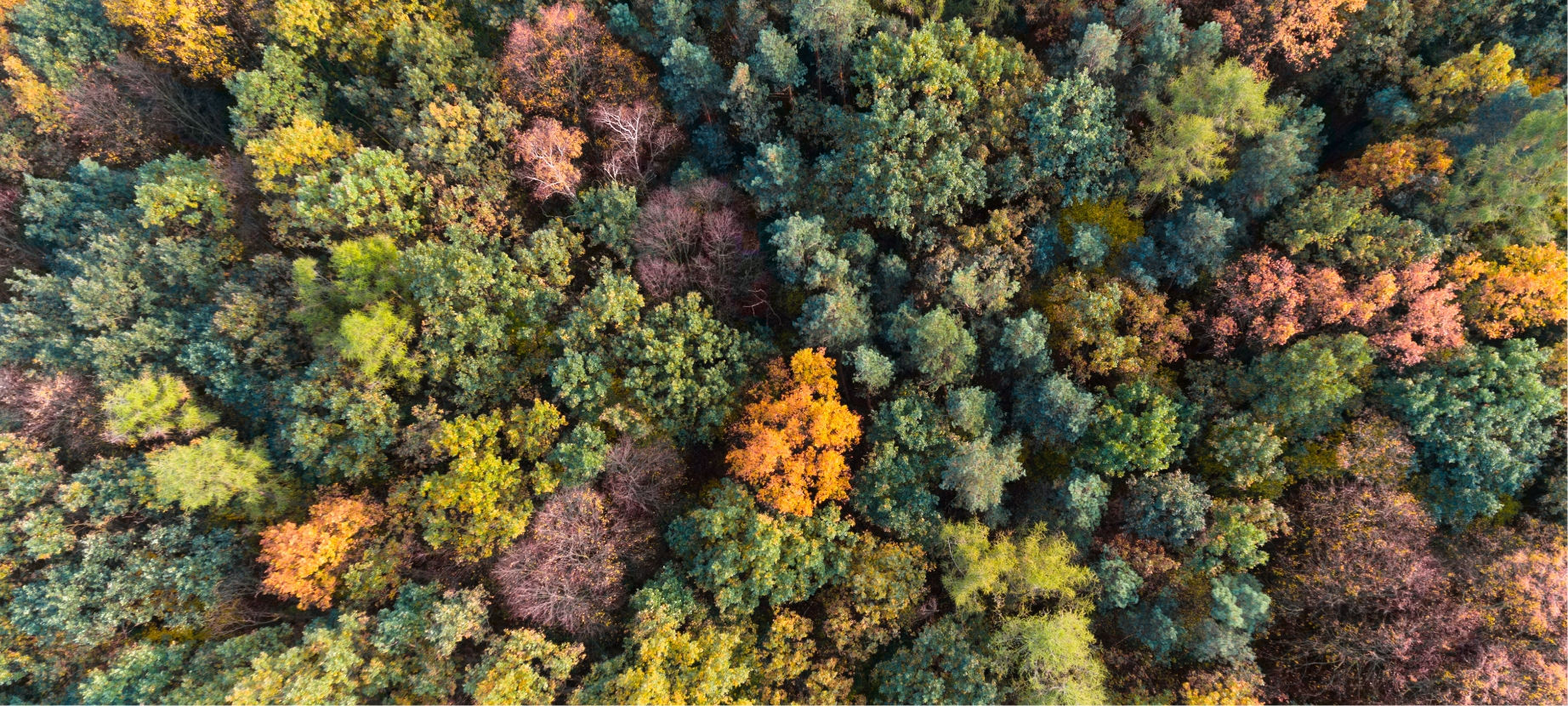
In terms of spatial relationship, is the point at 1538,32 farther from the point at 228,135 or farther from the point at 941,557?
the point at 228,135

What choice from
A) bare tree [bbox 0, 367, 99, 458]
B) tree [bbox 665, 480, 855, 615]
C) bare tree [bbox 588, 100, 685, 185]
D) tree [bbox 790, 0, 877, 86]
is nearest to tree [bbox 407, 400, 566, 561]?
tree [bbox 665, 480, 855, 615]

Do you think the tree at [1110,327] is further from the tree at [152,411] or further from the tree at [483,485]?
the tree at [152,411]

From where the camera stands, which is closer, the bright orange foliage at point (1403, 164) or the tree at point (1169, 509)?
the tree at point (1169, 509)

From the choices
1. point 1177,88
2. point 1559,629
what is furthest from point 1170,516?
point 1177,88

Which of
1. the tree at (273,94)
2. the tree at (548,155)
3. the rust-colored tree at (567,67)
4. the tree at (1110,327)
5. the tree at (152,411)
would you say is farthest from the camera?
the rust-colored tree at (567,67)

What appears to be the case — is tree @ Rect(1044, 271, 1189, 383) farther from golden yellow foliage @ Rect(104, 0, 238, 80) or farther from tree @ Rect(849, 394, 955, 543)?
golden yellow foliage @ Rect(104, 0, 238, 80)

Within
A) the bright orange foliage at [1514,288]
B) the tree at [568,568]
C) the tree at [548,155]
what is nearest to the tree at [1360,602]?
the bright orange foliage at [1514,288]

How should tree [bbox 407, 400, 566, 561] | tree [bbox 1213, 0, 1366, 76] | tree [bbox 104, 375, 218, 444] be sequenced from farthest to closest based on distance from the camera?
tree [bbox 1213, 0, 1366, 76]
tree [bbox 407, 400, 566, 561]
tree [bbox 104, 375, 218, 444]
